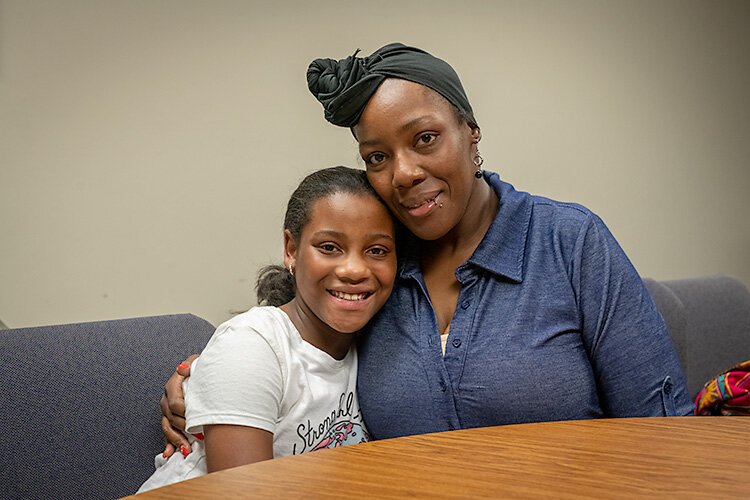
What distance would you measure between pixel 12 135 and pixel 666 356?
209 centimetres

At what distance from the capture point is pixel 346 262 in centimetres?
152

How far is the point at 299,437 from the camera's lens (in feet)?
4.73

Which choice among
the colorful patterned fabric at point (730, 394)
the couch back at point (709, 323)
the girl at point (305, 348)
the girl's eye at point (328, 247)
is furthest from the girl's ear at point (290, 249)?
the couch back at point (709, 323)

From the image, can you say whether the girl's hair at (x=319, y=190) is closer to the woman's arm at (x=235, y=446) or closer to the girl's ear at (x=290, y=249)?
the girl's ear at (x=290, y=249)

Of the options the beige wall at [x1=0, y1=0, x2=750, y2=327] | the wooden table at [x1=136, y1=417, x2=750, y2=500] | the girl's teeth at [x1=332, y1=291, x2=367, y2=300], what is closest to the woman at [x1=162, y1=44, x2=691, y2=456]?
the girl's teeth at [x1=332, y1=291, x2=367, y2=300]

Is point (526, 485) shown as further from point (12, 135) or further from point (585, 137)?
point (585, 137)

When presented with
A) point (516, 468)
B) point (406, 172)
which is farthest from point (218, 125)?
point (516, 468)

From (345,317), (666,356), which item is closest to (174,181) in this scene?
(345,317)

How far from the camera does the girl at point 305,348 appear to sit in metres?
1.32

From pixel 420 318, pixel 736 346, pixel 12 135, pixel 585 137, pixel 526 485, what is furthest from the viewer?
pixel 585 137

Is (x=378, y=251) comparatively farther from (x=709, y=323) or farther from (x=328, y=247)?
(x=709, y=323)

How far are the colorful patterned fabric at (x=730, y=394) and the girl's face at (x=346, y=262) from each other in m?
0.70

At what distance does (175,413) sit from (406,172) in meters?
0.64

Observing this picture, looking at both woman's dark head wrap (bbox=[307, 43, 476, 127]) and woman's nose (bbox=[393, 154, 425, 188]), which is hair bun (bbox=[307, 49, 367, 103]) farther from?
woman's nose (bbox=[393, 154, 425, 188])
